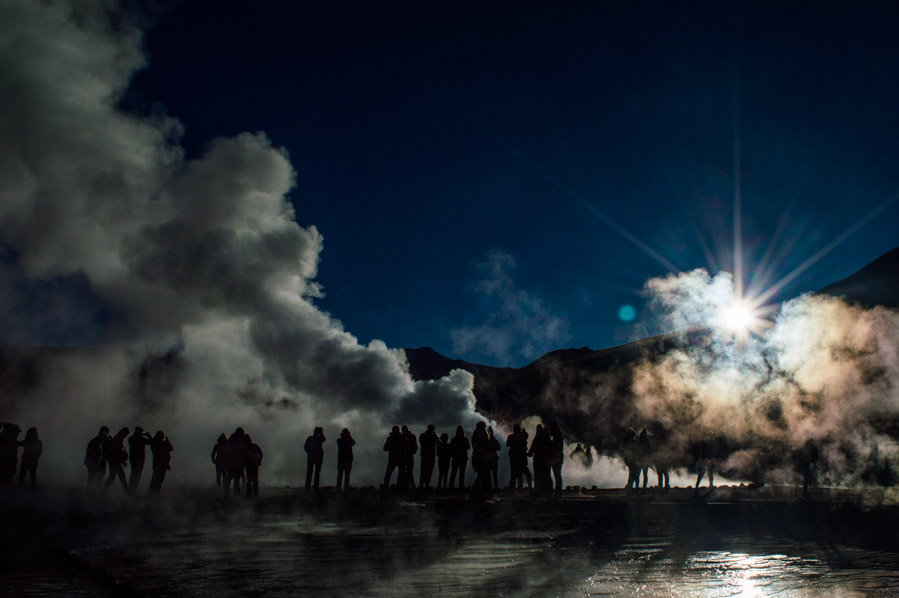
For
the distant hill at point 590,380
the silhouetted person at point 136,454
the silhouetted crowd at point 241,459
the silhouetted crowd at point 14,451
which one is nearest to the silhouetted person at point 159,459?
the silhouetted person at point 136,454

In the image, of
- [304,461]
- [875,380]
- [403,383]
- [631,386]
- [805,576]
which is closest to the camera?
[805,576]

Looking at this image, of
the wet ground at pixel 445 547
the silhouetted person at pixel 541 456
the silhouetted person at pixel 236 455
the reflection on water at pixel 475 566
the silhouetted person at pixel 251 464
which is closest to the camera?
the reflection on water at pixel 475 566

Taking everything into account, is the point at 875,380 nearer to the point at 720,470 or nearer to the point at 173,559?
the point at 173,559

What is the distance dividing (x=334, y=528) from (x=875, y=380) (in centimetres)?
1391

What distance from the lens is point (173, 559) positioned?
23.4 ft

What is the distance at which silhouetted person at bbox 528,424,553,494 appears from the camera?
15.4 m

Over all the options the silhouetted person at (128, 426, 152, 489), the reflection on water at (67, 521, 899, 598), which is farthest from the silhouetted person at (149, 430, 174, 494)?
the reflection on water at (67, 521, 899, 598)

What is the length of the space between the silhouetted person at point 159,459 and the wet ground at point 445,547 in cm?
154

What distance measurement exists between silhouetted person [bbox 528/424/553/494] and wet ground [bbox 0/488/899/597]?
1.63 m

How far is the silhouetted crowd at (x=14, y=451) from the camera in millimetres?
15375

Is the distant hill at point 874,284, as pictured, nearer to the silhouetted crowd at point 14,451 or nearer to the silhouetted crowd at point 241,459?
the silhouetted crowd at point 241,459

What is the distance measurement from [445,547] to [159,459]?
1023cm

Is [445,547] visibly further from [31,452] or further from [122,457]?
[31,452]

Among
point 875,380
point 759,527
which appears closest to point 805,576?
point 759,527
